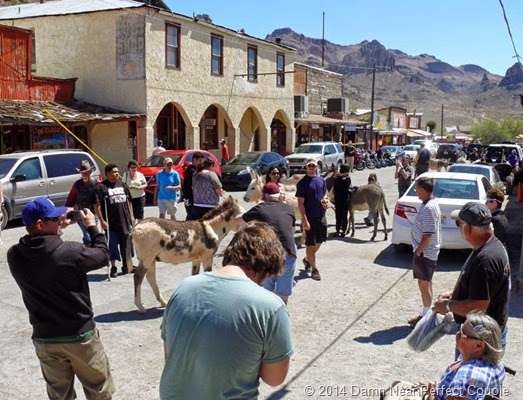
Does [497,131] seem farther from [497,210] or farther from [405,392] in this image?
[405,392]

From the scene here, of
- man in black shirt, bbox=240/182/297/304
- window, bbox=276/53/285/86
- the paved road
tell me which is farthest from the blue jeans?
window, bbox=276/53/285/86

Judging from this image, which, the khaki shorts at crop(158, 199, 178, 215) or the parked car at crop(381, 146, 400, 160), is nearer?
the khaki shorts at crop(158, 199, 178, 215)

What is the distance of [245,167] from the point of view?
22.8 m

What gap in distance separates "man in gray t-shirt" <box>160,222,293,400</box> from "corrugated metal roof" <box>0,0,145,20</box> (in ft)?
74.3

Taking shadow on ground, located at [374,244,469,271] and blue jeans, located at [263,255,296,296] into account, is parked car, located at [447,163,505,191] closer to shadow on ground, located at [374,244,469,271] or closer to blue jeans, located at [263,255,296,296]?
shadow on ground, located at [374,244,469,271]

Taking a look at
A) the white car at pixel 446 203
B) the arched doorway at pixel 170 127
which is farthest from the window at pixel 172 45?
the white car at pixel 446 203

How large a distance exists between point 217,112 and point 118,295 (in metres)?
24.2

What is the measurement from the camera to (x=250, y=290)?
2666 millimetres

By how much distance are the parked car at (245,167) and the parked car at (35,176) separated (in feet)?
25.5

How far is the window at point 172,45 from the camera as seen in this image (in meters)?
24.6

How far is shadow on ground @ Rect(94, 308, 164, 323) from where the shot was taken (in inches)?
279

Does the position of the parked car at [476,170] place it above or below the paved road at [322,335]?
above

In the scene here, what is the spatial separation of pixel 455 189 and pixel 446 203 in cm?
101

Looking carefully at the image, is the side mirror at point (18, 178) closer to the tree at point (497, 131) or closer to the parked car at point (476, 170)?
the parked car at point (476, 170)
